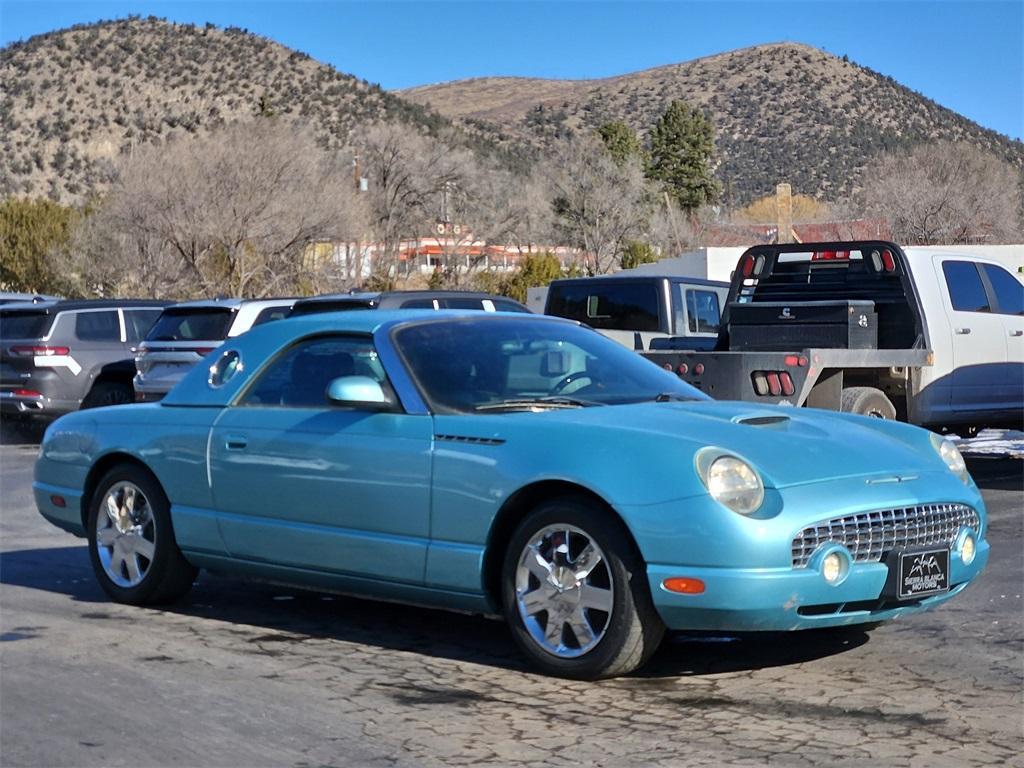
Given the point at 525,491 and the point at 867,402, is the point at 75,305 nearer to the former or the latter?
the point at 867,402

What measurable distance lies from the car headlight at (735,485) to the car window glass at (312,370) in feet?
5.92

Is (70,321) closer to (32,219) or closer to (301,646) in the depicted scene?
(301,646)

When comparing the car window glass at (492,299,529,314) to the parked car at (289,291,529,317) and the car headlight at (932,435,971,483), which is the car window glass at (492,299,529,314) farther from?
the car headlight at (932,435,971,483)

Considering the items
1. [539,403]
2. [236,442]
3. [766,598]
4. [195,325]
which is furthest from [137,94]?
[766,598]

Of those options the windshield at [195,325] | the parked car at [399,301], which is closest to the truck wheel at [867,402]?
the parked car at [399,301]

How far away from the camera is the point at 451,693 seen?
5770 millimetres

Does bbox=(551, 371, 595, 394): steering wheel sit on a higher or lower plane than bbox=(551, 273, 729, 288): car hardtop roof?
lower

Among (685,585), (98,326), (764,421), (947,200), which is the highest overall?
(947,200)

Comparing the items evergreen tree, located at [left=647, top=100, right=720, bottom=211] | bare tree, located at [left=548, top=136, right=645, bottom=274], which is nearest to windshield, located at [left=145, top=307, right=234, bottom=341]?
bare tree, located at [left=548, top=136, right=645, bottom=274]

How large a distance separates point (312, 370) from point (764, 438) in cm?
232

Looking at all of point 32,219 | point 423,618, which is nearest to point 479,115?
point 32,219

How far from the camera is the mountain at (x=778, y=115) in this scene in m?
94.1

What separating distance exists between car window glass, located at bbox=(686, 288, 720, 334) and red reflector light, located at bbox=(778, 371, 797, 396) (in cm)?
536

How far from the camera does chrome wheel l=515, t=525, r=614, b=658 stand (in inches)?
228
